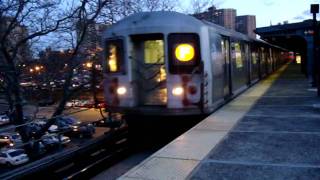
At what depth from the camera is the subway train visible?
10602mm

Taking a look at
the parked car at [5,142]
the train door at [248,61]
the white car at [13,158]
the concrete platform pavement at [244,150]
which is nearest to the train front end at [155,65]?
the concrete platform pavement at [244,150]

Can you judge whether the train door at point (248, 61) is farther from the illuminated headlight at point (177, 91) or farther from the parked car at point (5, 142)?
the parked car at point (5, 142)

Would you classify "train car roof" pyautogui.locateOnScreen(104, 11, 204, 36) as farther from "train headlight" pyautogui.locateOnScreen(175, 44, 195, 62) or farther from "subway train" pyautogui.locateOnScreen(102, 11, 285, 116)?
"train headlight" pyautogui.locateOnScreen(175, 44, 195, 62)

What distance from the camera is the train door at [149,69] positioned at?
11086 millimetres

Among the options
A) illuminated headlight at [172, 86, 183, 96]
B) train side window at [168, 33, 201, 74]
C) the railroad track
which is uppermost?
train side window at [168, 33, 201, 74]

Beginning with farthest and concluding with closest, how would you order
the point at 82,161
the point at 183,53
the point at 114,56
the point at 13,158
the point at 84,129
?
the point at 13,158, the point at 84,129, the point at 114,56, the point at 183,53, the point at 82,161

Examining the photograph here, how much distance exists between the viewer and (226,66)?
13195 millimetres

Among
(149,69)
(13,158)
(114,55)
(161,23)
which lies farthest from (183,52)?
(13,158)

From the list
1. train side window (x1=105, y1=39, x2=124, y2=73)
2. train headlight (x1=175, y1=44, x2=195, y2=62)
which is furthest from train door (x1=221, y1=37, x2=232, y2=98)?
train side window (x1=105, y1=39, x2=124, y2=73)

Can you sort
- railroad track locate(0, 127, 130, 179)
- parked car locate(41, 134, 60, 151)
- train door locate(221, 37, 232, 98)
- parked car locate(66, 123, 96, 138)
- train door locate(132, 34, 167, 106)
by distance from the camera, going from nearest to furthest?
railroad track locate(0, 127, 130, 179), parked car locate(41, 134, 60, 151), parked car locate(66, 123, 96, 138), train door locate(132, 34, 167, 106), train door locate(221, 37, 232, 98)

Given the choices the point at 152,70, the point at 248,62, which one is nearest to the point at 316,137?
the point at 152,70

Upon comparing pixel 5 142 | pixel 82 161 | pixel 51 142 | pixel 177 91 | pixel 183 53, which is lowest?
pixel 5 142

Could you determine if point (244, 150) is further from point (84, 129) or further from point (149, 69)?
point (84, 129)

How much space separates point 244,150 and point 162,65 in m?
4.37
